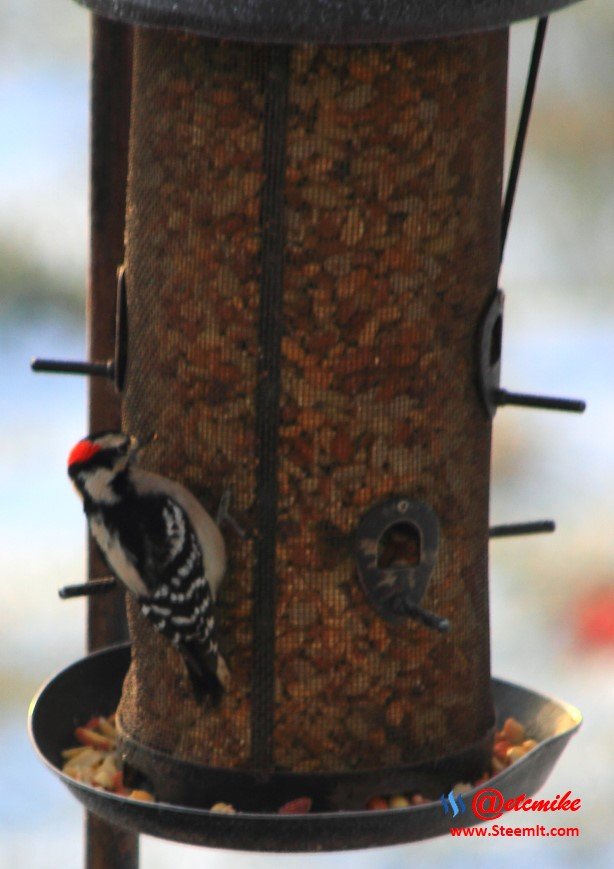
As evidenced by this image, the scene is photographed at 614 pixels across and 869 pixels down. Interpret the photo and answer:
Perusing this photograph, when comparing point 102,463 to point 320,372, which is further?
point 102,463

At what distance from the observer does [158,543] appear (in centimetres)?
283

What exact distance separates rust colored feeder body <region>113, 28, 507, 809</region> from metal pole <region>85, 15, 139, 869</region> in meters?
0.22

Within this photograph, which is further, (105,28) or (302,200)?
(105,28)

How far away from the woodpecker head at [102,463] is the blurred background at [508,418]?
12.3ft

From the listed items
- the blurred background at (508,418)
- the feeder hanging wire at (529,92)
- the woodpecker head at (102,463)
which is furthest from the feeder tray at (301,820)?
the blurred background at (508,418)

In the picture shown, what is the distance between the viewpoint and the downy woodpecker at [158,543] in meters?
2.75

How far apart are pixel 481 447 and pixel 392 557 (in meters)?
0.30

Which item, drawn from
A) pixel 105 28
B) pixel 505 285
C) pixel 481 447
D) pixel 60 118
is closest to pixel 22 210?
pixel 60 118

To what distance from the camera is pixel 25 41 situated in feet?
23.1

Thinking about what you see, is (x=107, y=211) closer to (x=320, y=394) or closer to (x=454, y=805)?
(x=320, y=394)

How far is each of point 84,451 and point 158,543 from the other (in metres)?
0.23

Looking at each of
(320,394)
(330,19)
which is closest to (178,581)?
(320,394)

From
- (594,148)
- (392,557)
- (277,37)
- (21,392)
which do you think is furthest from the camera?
(21,392)

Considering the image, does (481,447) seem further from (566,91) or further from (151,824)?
(566,91)
